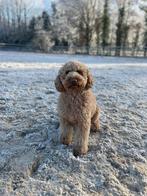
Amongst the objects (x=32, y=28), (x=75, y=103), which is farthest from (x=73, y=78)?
(x=32, y=28)

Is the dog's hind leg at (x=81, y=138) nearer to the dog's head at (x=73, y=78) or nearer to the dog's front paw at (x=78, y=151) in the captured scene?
the dog's front paw at (x=78, y=151)

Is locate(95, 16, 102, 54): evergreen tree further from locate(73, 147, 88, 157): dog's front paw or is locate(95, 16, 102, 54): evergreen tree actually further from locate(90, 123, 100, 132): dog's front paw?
locate(73, 147, 88, 157): dog's front paw

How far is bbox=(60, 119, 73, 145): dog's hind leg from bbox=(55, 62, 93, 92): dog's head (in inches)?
20.1

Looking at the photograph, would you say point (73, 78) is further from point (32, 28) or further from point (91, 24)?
point (91, 24)

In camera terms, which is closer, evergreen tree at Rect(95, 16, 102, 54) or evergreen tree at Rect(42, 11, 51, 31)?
evergreen tree at Rect(42, 11, 51, 31)

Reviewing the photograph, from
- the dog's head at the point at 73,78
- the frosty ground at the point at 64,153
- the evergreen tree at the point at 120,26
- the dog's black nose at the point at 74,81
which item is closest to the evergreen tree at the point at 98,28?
the evergreen tree at the point at 120,26

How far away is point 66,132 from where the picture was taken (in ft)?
12.4

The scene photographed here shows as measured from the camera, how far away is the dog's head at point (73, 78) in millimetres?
3182

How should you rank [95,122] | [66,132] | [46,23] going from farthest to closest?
[46,23], [95,122], [66,132]

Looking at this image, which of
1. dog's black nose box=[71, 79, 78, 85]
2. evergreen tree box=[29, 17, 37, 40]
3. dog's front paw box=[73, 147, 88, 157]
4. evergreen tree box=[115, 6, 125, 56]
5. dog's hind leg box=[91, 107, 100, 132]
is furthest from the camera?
evergreen tree box=[115, 6, 125, 56]

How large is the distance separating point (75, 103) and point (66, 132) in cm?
48

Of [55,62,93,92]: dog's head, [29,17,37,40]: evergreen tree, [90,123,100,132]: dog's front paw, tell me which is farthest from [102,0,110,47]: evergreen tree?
[55,62,93,92]: dog's head

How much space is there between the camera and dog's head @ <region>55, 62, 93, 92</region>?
125 inches

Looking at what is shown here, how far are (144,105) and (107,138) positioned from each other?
1808 mm
